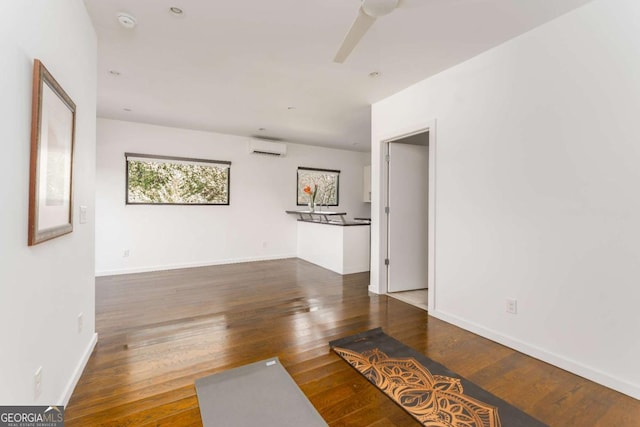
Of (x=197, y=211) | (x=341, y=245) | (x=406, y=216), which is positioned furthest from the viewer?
(x=197, y=211)

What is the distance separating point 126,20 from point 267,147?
143 inches

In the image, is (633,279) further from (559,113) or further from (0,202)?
(0,202)

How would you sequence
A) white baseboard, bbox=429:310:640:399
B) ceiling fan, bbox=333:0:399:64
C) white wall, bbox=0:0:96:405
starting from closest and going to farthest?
white wall, bbox=0:0:96:405, ceiling fan, bbox=333:0:399:64, white baseboard, bbox=429:310:640:399

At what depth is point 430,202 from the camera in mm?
3109

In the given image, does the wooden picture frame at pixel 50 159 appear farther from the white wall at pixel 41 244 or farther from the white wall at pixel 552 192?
the white wall at pixel 552 192

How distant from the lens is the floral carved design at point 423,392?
5.08ft

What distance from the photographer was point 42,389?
53.2 inches

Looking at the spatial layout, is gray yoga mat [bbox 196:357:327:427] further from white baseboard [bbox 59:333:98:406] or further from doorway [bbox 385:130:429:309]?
doorway [bbox 385:130:429:309]

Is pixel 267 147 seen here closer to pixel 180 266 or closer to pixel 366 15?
pixel 180 266

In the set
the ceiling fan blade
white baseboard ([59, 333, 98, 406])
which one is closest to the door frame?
the ceiling fan blade

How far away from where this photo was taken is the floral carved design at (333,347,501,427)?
1547 mm

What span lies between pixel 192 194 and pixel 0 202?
14.7 ft

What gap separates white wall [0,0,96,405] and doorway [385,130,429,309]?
10.2 ft

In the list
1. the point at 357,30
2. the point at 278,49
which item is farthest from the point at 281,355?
the point at 278,49
